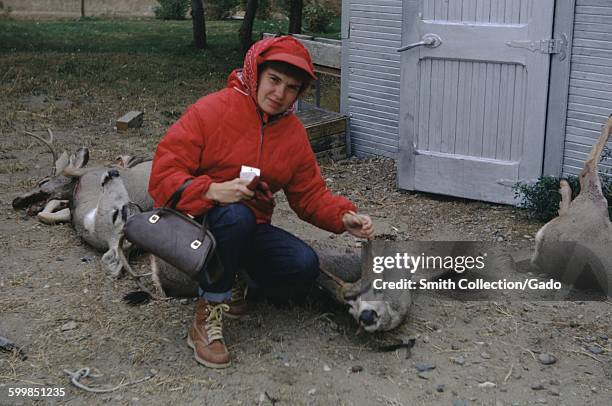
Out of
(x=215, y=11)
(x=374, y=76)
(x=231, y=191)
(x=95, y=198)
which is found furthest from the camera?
(x=215, y=11)

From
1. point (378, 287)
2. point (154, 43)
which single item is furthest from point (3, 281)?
point (154, 43)

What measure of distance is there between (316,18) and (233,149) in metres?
17.1

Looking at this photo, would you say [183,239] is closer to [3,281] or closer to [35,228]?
[3,281]

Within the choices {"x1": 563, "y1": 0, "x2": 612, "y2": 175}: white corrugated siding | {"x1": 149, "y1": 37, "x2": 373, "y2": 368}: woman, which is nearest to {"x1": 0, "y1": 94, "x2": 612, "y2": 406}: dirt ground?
{"x1": 149, "y1": 37, "x2": 373, "y2": 368}: woman

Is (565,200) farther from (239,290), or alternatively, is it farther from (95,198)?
(95,198)

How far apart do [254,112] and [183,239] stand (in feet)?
2.40

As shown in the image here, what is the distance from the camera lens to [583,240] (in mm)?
5324

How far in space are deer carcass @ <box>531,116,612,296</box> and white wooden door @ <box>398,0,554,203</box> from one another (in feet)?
3.44

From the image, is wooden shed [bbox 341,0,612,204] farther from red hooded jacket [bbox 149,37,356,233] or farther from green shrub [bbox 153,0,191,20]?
green shrub [bbox 153,0,191,20]

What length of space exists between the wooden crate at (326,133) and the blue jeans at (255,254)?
12.2 feet

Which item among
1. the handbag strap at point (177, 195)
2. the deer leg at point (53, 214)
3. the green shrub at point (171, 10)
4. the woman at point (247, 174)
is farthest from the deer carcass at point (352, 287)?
the green shrub at point (171, 10)

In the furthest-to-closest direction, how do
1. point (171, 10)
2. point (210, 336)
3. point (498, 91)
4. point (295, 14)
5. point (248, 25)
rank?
point (171, 10) → point (248, 25) → point (295, 14) → point (498, 91) → point (210, 336)

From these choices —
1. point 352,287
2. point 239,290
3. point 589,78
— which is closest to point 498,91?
point 589,78

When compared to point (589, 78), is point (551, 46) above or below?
above
